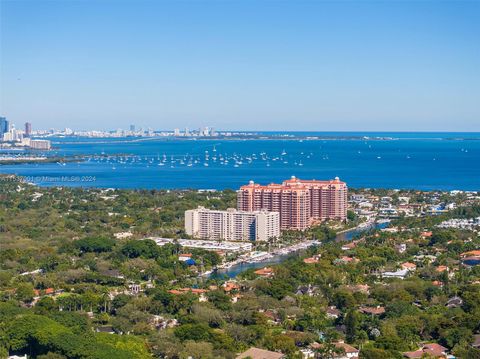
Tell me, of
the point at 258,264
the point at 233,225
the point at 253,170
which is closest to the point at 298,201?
the point at 233,225

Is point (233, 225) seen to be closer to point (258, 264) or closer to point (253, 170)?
point (258, 264)

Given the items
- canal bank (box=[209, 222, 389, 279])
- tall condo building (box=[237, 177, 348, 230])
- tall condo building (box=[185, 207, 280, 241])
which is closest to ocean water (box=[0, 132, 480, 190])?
tall condo building (box=[237, 177, 348, 230])

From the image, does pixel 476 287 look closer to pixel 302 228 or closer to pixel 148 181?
pixel 302 228

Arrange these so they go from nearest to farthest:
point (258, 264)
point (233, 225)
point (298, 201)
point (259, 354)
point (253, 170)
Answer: point (259, 354), point (258, 264), point (233, 225), point (298, 201), point (253, 170)

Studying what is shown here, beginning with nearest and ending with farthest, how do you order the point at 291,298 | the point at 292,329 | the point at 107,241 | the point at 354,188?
the point at 292,329 → the point at 291,298 → the point at 107,241 → the point at 354,188

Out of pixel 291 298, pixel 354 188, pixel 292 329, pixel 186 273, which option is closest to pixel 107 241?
pixel 186 273

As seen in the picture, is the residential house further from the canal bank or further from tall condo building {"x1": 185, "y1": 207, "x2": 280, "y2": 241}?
tall condo building {"x1": 185, "y1": 207, "x2": 280, "y2": 241}

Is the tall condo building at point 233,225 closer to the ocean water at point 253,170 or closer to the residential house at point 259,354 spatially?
the residential house at point 259,354
